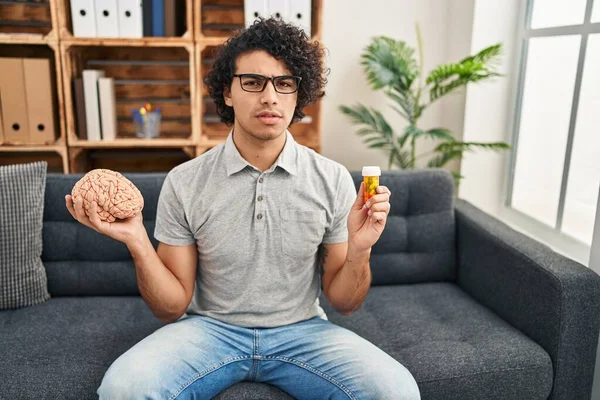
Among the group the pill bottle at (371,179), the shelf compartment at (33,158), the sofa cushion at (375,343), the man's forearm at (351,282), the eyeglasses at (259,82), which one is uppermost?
the eyeglasses at (259,82)

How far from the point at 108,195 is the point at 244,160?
1.36 feet

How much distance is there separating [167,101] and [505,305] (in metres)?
1.98

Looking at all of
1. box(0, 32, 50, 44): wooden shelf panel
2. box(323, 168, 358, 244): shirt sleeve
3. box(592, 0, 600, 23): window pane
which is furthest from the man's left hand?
box(0, 32, 50, 44): wooden shelf panel

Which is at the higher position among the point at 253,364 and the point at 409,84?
the point at 409,84

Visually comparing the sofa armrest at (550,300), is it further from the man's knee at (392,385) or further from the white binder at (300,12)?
the white binder at (300,12)

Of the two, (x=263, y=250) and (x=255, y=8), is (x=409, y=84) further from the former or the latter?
(x=263, y=250)

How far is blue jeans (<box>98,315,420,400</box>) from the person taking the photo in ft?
4.42

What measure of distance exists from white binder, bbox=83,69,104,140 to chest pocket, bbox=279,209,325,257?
1.45 m

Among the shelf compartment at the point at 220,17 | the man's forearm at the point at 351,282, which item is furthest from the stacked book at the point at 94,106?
the man's forearm at the point at 351,282

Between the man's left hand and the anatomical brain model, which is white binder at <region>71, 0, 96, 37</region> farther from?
the man's left hand

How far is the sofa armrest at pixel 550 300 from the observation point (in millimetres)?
1671

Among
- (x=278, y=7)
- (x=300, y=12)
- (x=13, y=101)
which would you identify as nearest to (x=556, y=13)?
(x=300, y=12)

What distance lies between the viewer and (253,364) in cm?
151

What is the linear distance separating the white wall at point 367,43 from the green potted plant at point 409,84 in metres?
0.09
